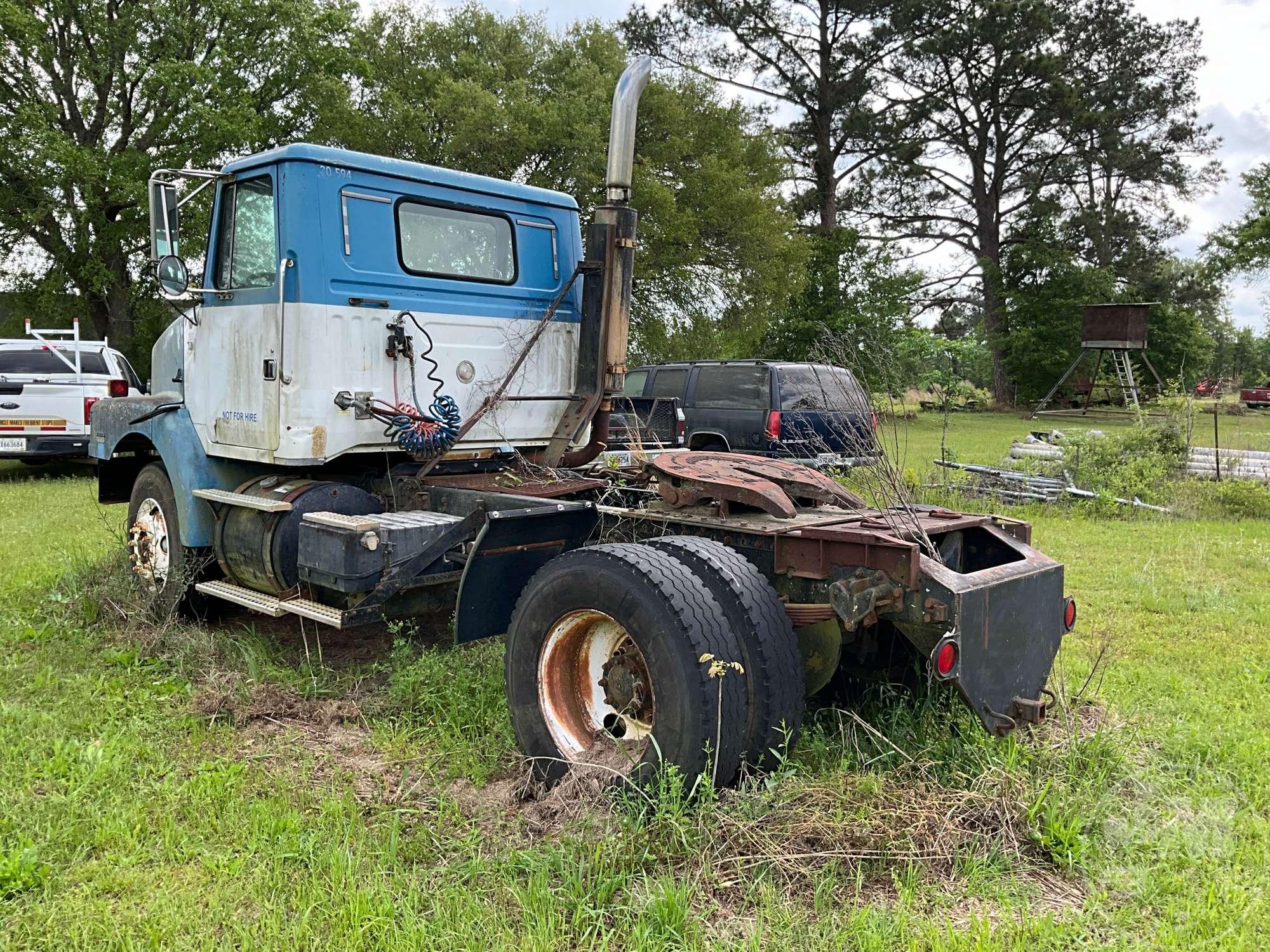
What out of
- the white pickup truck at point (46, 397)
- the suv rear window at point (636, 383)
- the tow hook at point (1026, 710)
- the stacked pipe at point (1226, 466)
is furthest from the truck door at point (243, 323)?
the stacked pipe at point (1226, 466)

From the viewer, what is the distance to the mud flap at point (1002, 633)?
3324 mm

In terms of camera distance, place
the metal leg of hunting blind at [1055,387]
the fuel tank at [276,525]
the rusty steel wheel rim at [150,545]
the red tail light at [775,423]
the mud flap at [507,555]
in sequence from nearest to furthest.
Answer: the mud flap at [507,555] → the fuel tank at [276,525] → the rusty steel wheel rim at [150,545] → the red tail light at [775,423] → the metal leg of hunting blind at [1055,387]

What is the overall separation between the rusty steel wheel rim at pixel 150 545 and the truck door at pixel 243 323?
816mm

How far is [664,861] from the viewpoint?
3.16 metres

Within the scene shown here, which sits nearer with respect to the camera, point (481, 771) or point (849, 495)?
point (481, 771)

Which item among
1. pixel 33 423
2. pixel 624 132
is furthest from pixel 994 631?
pixel 33 423

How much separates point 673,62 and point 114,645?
29.8 meters

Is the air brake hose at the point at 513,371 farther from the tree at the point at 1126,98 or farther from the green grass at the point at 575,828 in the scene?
the tree at the point at 1126,98

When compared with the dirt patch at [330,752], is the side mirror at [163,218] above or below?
above

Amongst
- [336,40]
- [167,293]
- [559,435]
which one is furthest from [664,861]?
[336,40]

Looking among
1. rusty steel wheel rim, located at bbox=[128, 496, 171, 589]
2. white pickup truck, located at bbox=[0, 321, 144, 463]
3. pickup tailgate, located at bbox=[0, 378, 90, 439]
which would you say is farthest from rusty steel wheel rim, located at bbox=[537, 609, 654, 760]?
pickup tailgate, located at bbox=[0, 378, 90, 439]

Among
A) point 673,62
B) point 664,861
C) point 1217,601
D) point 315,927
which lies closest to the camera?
point 315,927

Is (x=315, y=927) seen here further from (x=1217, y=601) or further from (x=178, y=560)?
(x=1217, y=601)

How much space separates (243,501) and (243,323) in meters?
1.01
